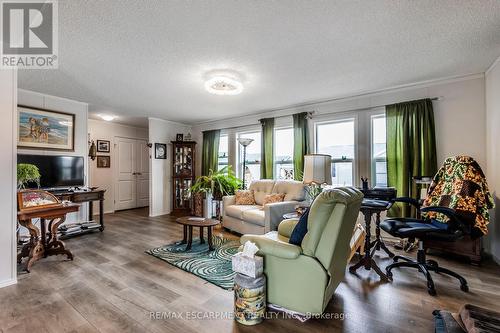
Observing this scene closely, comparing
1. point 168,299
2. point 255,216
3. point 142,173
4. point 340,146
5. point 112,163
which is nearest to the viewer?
point 168,299

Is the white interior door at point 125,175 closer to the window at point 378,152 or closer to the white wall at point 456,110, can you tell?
the window at point 378,152

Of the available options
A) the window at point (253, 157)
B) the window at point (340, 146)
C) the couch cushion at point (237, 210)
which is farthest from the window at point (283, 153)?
the couch cushion at point (237, 210)

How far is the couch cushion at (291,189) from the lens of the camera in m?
4.06

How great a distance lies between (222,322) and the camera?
5.86ft

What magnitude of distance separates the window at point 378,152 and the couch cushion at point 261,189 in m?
1.79

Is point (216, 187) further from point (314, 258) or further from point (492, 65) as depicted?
point (492, 65)

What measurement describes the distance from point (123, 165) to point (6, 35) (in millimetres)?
4704

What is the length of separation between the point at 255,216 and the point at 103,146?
481 cm

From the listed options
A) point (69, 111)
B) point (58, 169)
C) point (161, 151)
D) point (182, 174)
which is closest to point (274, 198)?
point (182, 174)

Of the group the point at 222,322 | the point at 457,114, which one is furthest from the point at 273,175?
the point at 222,322

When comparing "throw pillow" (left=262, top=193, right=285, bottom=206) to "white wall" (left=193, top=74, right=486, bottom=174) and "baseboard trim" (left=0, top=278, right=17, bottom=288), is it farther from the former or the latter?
"baseboard trim" (left=0, top=278, right=17, bottom=288)

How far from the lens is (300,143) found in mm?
4605

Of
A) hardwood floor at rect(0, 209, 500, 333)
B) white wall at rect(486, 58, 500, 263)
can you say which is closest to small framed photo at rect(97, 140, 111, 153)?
hardwood floor at rect(0, 209, 500, 333)

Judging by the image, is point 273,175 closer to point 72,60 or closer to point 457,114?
point 457,114
